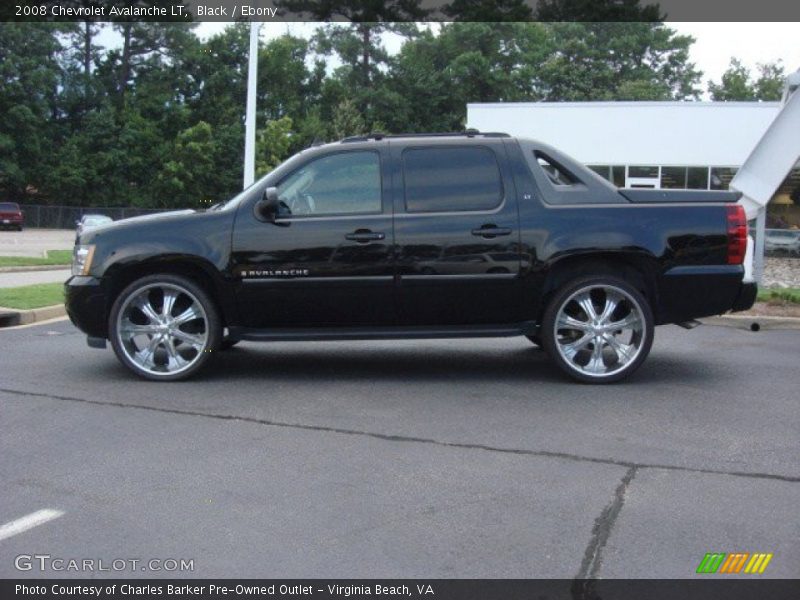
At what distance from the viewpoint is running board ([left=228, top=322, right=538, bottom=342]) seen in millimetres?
7094

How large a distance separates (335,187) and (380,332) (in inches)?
47.3

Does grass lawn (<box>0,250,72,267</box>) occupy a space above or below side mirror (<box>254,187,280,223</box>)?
below

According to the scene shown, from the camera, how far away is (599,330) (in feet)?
23.1

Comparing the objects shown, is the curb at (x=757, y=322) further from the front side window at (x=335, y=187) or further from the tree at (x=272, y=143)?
the tree at (x=272, y=143)

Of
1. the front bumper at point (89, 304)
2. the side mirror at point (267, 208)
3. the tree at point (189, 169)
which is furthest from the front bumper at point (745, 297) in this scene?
the tree at point (189, 169)

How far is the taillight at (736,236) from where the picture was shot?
704cm

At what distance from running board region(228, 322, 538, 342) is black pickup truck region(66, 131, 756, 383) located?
1cm

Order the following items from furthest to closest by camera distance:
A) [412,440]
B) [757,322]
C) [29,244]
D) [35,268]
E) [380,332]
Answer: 1. [29,244]
2. [35,268]
3. [757,322]
4. [380,332]
5. [412,440]

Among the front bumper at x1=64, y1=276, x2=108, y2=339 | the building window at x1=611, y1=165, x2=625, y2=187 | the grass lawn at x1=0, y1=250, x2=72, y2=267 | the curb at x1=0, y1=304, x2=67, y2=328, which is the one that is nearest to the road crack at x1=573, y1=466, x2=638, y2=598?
the front bumper at x1=64, y1=276, x2=108, y2=339

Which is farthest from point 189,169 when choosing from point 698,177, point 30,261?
point 30,261

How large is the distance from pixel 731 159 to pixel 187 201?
4099 cm

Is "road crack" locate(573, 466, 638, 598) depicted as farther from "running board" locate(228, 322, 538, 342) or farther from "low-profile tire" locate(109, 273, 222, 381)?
"low-profile tire" locate(109, 273, 222, 381)

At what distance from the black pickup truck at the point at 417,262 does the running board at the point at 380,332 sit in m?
0.01

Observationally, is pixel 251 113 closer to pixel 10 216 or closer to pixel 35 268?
pixel 35 268
